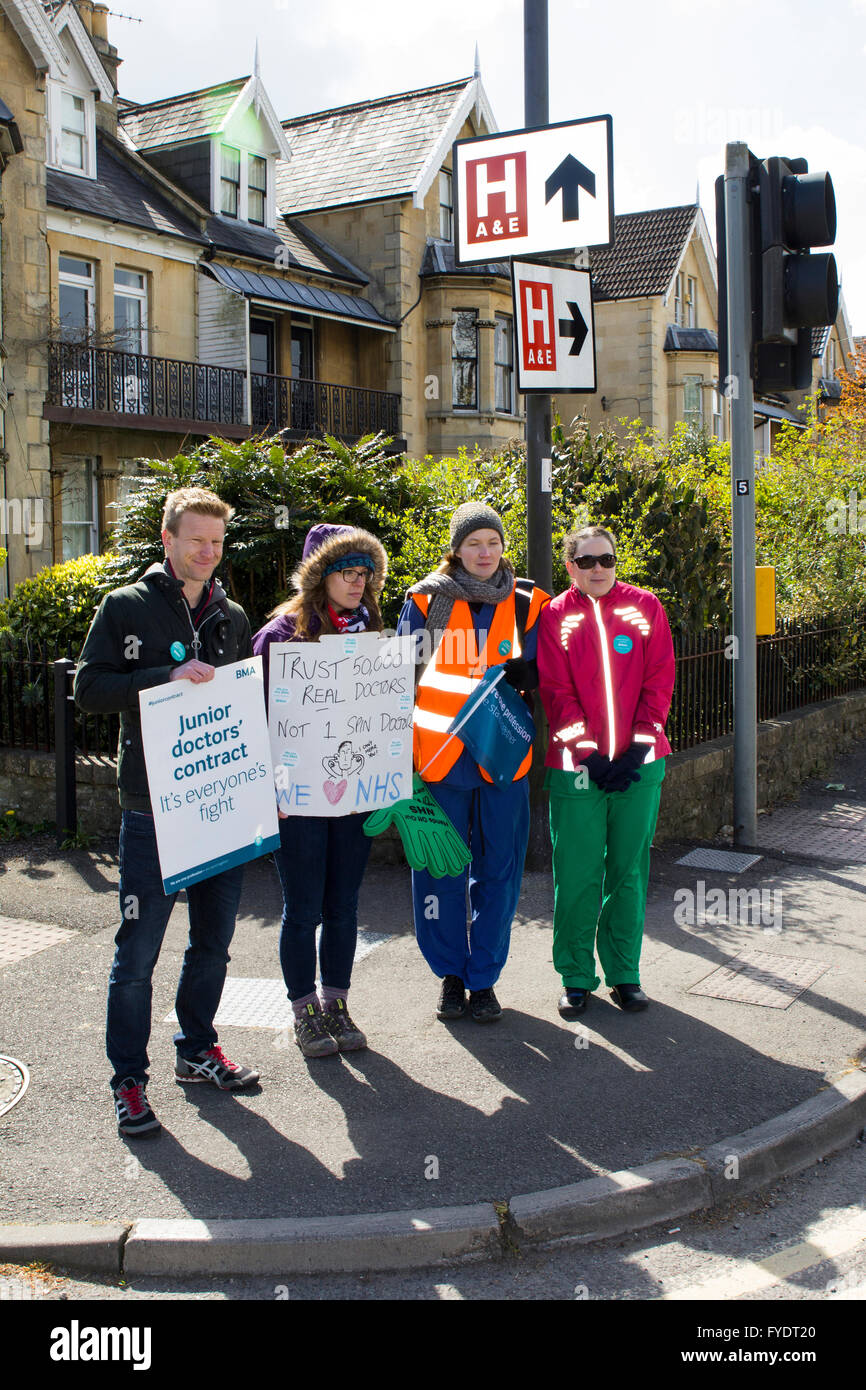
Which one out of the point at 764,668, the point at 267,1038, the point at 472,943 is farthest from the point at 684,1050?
the point at 764,668

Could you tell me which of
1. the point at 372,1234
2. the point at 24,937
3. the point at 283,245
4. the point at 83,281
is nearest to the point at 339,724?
the point at 372,1234

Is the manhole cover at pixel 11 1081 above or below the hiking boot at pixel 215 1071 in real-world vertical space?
below

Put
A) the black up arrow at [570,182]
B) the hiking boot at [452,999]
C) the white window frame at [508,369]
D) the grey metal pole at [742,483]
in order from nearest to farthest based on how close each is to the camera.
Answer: the hiking boot at [452,999], the black up arrow at [570,182], the grey metal pole at [742,483], the white window frame at [508,369]

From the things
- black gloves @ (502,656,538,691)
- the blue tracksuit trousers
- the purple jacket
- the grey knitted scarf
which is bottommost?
the blue tracksuit trousers

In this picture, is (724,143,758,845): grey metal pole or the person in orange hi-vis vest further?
(724,143,758,845): grey metal pole

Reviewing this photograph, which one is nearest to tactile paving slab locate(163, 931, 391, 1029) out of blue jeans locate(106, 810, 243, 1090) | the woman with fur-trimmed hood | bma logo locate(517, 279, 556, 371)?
the woman with fur-trimmed hood

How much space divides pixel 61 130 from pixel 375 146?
28.4 feet

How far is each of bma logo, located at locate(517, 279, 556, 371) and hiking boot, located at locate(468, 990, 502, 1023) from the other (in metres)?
3.43

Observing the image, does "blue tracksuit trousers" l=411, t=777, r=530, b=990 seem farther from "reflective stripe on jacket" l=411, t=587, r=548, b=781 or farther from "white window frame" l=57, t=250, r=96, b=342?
"white window frame" l=57, t=250, r=96, b=342

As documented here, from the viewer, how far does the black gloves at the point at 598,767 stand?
4.88 m

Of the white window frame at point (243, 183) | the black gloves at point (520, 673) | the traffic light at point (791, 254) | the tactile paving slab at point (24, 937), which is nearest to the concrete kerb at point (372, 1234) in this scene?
the black gloves at point (520, 673)

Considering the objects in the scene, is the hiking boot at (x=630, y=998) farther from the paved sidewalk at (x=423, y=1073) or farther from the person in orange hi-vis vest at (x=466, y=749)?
the person in orange hi-vis vest at (x=466, y=749)

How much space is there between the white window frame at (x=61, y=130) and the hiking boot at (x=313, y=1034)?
63.6 ft

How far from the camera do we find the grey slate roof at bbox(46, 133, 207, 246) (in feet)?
63.5
